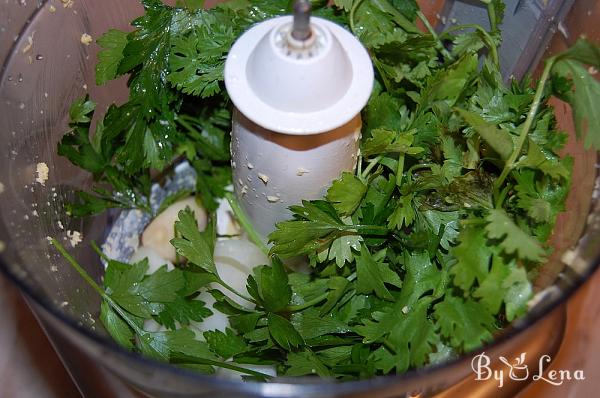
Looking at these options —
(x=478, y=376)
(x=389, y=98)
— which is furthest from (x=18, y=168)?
(x=478, y=376)

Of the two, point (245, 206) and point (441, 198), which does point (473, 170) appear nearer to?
point (441, 198)

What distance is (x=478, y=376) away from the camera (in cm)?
65

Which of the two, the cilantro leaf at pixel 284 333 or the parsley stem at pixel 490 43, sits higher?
the parsley stem at pixel 490 43

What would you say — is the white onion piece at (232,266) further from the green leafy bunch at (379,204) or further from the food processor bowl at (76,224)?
the food processor bowl at (76,224)


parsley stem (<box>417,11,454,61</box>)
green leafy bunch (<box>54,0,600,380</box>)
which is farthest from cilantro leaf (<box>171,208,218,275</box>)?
parsley stem (<box>417,11,454,61</box>)

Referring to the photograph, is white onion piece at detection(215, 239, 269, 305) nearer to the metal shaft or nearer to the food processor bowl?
the food processor bowl

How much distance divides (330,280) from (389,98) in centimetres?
21

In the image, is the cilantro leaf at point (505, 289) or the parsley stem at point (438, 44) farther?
the parsley stem at point (438, 44)

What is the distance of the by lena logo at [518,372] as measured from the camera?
57cm

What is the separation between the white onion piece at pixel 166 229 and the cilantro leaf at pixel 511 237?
1.31 ft

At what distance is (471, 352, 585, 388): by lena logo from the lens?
0.57 m

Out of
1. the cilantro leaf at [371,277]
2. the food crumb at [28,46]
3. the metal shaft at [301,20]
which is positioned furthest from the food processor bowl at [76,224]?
the metal shaft at [301,20]

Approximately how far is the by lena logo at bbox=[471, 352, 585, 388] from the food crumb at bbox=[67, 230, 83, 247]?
0.45 meters

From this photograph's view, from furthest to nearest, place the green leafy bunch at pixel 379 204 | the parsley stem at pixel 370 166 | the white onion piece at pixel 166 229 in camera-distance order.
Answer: the white onion piece at pixel 166 229, the parsley stem at pixel 370 166, the green leafy bunch at pixel 379 204
